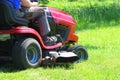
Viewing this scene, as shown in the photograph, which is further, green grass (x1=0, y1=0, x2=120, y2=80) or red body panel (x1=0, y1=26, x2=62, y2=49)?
red body panel (x1=0, y1=26, x2=62, y2=49)

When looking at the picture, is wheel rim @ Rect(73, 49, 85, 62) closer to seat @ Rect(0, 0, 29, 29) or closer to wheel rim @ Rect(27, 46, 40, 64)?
wheel rim @ Rect(27, 46, 40, 64)

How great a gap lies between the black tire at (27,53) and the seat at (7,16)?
1.23ft

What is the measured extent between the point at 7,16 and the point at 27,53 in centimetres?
80

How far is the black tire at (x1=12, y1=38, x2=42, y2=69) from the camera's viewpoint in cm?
855

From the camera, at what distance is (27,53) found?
28.7ft

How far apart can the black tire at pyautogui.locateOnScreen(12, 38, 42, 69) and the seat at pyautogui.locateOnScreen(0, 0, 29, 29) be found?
1.23ft

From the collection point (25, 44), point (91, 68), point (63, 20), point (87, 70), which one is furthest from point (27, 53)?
point (63, 20)

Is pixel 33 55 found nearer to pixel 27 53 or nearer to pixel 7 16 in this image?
pixel 27 53

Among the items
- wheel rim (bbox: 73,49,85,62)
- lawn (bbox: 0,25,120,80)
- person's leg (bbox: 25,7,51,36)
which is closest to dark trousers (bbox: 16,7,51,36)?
person's leg (bbox: 25,7,51,36)

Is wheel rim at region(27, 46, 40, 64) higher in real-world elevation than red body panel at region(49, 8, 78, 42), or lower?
lower

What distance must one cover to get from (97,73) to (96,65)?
2.79 ft

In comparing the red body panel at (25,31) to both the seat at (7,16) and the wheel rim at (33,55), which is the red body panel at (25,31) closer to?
the seat at (7,16)

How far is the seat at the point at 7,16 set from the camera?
8.62m

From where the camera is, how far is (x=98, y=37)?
1460 cm
